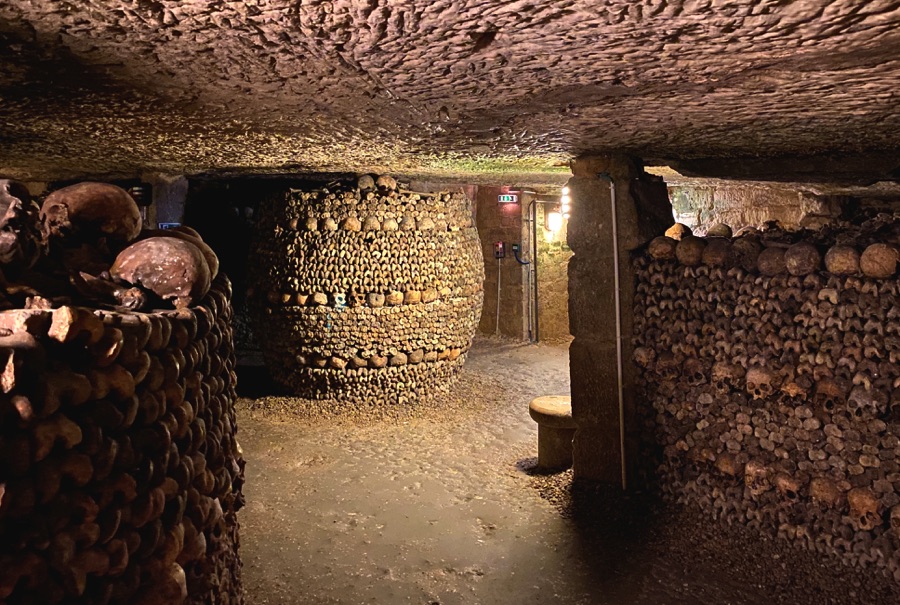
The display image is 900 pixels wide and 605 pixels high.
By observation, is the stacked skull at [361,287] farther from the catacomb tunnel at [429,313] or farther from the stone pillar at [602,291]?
the stone pillar at [602,291]

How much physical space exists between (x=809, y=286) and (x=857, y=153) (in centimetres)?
129

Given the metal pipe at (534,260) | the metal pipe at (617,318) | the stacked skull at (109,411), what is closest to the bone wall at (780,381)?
the metal pipe at (617,318)

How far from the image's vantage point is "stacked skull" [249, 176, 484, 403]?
592cm

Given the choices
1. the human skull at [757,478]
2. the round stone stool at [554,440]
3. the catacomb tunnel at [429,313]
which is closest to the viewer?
the catacomb tunnel at [429,313]

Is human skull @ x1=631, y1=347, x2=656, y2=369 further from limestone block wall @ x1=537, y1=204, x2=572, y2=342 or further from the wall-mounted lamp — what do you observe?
the wall-mounted lamp

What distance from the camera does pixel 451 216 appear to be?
6.29m

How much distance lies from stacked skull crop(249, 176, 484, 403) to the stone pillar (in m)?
1.92

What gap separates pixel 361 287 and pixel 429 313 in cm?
66

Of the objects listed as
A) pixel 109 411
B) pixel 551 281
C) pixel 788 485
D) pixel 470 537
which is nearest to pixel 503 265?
pixel 551 281

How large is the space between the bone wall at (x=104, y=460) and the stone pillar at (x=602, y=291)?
276 cm

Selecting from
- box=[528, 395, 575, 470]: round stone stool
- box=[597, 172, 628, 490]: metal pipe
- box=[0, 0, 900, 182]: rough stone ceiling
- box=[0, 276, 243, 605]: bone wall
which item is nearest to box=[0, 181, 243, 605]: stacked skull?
box=[0, 276, 243, 605]: bone wall

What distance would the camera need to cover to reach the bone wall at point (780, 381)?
3.08 m

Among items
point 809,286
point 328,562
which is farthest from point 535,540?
point 809,286

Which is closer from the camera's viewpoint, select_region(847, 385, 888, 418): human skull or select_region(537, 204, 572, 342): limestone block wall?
select_region(847, 385, 888, 418): human skull
